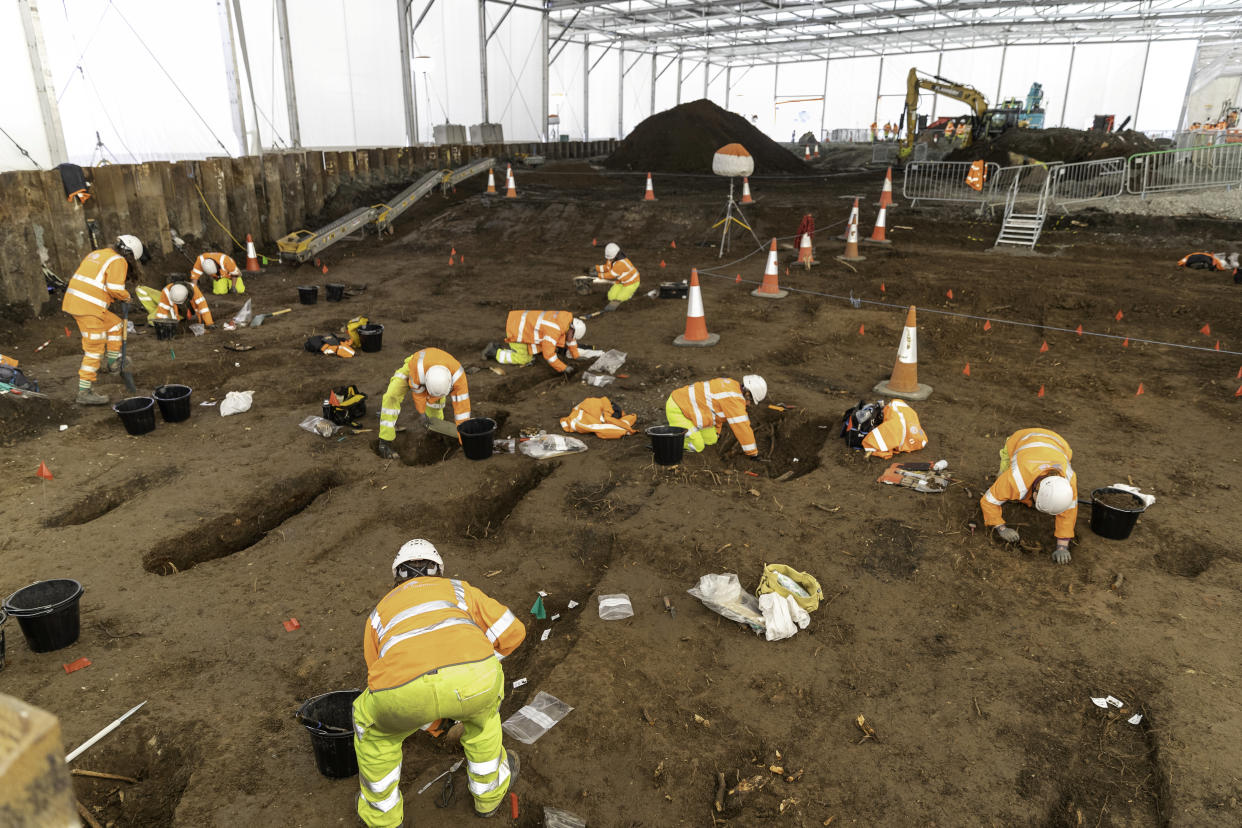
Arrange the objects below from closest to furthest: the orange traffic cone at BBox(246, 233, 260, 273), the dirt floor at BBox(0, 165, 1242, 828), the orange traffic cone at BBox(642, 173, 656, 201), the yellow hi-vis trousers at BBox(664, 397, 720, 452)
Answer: the dirt floor at BBox(0, 165, 1242, 828)
the yellow hi-vis trousers at BBox(664, 397, 720, 452)
the orange traffic cone at BBox(246, 233, 260, 273)
the orange traffic cone at BBox(642, 173, 656, 201)

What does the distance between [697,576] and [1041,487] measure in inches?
93.1

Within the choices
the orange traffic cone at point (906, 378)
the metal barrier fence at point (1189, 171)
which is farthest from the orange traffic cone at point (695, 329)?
the metal barrier fence at point (1189, 171)

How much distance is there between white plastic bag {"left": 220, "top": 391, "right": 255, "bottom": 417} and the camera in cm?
757

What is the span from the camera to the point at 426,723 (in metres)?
2.89

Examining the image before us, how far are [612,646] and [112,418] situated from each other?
6.29m

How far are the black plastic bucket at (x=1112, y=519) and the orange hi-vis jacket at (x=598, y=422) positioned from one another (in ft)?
12.8

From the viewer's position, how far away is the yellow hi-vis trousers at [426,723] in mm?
2820

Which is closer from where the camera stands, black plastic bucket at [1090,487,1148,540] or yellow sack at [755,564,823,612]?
yellow sack at [755,564,823,612]

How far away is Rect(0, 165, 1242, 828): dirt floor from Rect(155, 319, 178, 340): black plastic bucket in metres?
0.39

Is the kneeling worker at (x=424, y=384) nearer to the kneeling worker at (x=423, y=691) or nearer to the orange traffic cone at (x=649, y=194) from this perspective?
the kneeling worker at (x=423, y=691)

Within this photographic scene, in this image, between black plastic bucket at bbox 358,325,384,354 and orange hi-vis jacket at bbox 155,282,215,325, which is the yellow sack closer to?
black plastic bucket at bbox 358,325,384,354

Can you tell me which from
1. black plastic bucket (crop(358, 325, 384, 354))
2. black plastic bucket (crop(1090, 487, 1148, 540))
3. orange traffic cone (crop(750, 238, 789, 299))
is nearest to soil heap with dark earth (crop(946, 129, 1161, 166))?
orange traffic cone (crop(750, 238, 789, 299))

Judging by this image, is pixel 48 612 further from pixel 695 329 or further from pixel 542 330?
pixel 695 329

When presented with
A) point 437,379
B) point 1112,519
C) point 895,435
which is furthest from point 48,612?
point 1112,519
